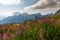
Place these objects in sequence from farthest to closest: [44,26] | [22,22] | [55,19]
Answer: [22,22] < [55,19] < [44,26]

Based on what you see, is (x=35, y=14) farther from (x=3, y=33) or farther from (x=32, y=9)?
(x=3, y=33)

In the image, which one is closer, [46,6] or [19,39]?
[19,39]

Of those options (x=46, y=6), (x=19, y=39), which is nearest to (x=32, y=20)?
(x=46, y=6)

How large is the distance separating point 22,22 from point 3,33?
453 millimetres

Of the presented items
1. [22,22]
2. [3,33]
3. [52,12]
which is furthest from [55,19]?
[3,33]

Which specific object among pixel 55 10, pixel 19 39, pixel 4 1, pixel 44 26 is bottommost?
pixel 19 39

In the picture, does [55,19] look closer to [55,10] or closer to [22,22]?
[55,10]

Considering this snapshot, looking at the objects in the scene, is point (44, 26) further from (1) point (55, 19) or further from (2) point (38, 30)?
(1) point (55, 19)

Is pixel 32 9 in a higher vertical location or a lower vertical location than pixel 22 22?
higher

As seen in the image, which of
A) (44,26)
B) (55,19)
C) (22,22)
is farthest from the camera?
(22,22)

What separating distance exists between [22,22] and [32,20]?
0.21 m

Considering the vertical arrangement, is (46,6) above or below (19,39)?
above

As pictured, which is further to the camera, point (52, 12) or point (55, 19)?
point (52, 12)

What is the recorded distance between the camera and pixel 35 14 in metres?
3.56
